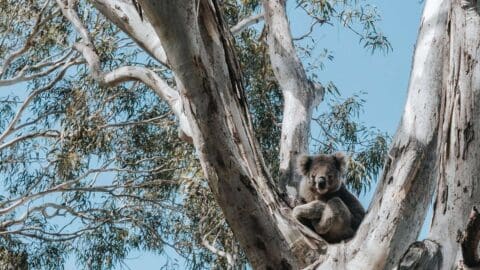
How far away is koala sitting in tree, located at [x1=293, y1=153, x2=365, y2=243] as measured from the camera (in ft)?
16.8

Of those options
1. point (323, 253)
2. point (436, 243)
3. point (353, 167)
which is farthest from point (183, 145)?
point (436, 243)

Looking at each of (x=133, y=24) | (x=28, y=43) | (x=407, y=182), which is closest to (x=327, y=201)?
(x=407, y=182)

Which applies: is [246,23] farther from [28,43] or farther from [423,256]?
[423,256]

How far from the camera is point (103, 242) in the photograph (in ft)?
38.4

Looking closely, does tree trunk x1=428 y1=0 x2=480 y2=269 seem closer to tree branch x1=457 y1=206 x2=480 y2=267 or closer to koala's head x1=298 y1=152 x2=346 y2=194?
tree branch x1=457 y1=206 x2=480 y2=267

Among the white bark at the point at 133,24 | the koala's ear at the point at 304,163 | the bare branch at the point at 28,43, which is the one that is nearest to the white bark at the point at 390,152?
the koala's ear at the point at 304,163

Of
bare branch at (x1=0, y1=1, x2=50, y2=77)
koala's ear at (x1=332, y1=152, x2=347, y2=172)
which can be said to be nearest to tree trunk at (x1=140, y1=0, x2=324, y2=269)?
koala's ear at (x1=332, y1=152, x2=347, y2=172)

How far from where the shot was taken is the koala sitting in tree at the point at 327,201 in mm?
5117

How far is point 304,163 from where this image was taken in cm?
581

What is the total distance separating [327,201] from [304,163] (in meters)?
0.38

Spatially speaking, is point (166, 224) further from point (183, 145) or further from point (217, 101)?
point (217, 101)

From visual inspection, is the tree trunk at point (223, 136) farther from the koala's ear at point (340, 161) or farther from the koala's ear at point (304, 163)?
the koala's ear at point (340, 161)

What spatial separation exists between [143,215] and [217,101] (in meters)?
7.68

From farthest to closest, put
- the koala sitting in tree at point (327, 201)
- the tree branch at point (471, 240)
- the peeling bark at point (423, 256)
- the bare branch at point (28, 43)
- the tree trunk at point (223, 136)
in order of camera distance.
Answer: the bare branch at point (28, 43) → the koala sitting in tree at point (327, 201) → the tree trunk at point (223, 136) → the peeling bark at point (423, 256) → the tree branch at point (471, 240)
